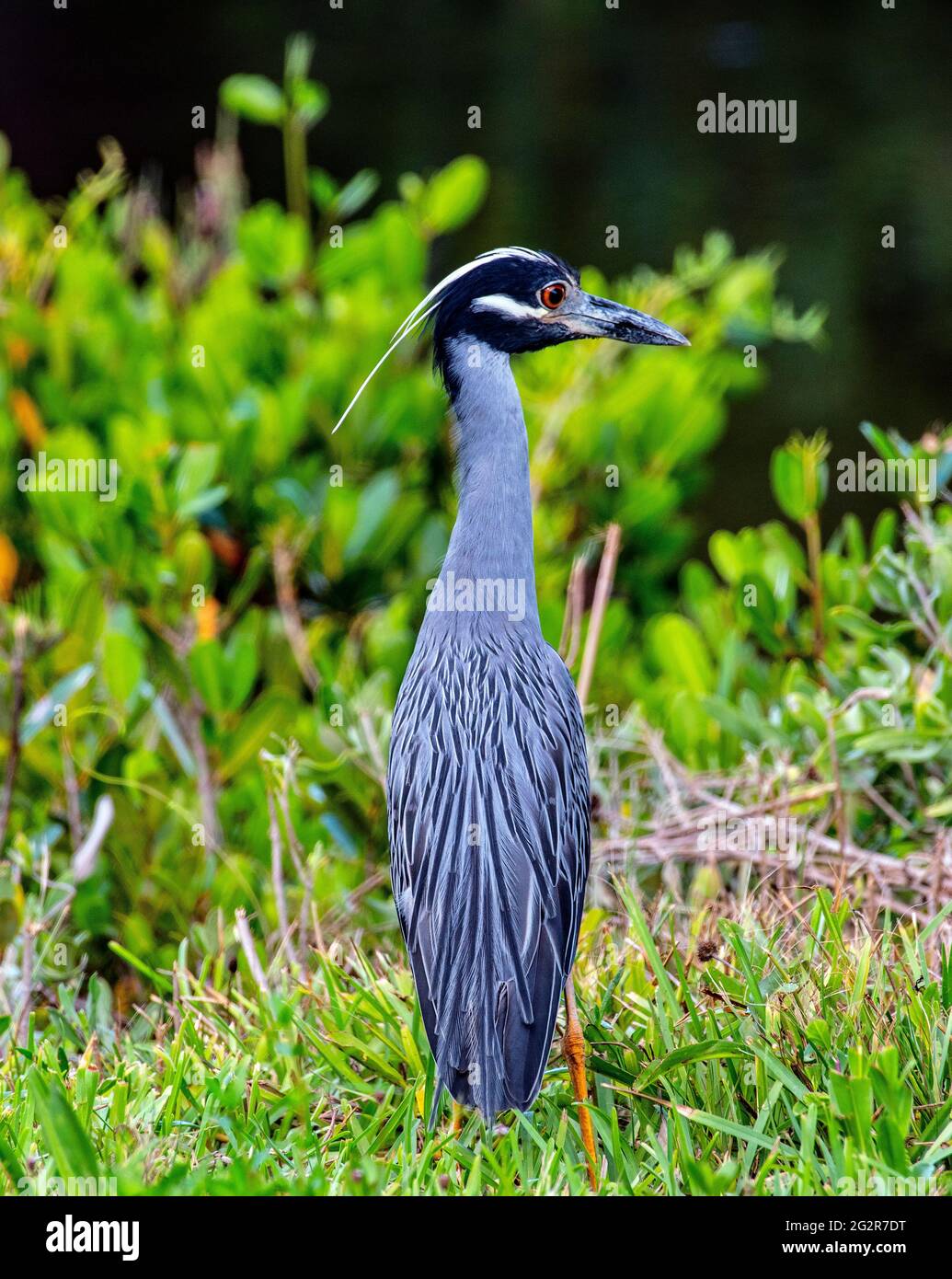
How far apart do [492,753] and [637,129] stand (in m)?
15.9

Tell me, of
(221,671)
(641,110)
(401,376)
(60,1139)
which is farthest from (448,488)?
(641,110)

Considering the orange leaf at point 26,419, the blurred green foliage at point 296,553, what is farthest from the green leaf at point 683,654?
the orange leaf at point 26,419

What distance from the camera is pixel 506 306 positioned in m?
3.54

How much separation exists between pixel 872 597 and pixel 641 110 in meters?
15.1

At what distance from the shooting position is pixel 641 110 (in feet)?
60.6

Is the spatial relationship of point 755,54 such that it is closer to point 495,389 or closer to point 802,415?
point 802,415

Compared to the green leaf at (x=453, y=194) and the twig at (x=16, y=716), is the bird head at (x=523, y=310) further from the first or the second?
the green leaf at (x=453, y=194)

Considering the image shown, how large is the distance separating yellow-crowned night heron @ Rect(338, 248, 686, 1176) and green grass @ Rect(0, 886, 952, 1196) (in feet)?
0.56

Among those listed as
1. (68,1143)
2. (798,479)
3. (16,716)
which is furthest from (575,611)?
(68,1143)

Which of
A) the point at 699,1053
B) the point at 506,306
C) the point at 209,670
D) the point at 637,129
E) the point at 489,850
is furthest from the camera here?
the point at 637,129

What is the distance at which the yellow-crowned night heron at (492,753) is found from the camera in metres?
3.18

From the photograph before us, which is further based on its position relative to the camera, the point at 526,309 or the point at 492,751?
the point at 526,309

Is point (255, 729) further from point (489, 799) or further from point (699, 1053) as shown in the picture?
point (699, 1053)

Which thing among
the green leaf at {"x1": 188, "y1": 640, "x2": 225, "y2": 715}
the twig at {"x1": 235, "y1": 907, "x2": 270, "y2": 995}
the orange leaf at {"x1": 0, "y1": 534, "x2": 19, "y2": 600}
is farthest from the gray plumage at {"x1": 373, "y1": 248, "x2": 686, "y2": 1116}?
the orange leaf at {"x1": 0, "y1": 534, "x2": 19, "y2": 600}
